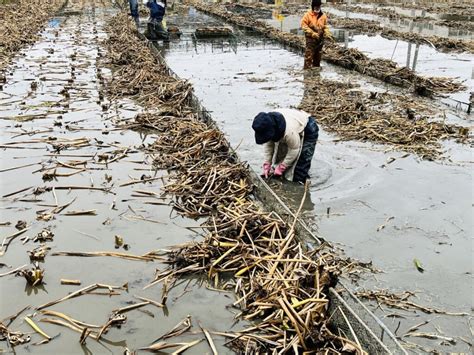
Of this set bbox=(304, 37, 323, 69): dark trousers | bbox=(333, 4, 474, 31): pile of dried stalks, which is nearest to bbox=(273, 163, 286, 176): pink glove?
bbox=(304, 37, 323, 69): dark trousers

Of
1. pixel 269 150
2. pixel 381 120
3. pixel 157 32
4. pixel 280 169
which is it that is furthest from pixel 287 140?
pixel 157 32

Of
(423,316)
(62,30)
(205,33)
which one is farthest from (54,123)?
(62,30)

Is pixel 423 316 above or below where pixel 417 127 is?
below

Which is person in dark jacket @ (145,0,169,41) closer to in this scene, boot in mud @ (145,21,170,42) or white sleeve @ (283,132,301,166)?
boot in mud @ (145,21,170,42)

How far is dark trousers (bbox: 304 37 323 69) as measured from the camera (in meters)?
11.0

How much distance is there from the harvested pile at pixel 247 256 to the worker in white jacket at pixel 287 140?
1.42 ft

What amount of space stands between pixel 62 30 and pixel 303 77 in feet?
39.3

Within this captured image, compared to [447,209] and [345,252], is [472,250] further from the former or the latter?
[345,252]

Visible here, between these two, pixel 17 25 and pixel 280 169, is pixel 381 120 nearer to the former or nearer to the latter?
pixel 280 169

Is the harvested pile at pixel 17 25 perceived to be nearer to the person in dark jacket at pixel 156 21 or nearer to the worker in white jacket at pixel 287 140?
the person in dark jacket at pixel 156 21

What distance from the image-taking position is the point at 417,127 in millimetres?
7031

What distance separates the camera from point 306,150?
5242 millimetres

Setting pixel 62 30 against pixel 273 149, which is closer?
pixel 273 149

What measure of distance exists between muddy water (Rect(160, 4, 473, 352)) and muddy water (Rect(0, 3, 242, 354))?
4.54 ft
